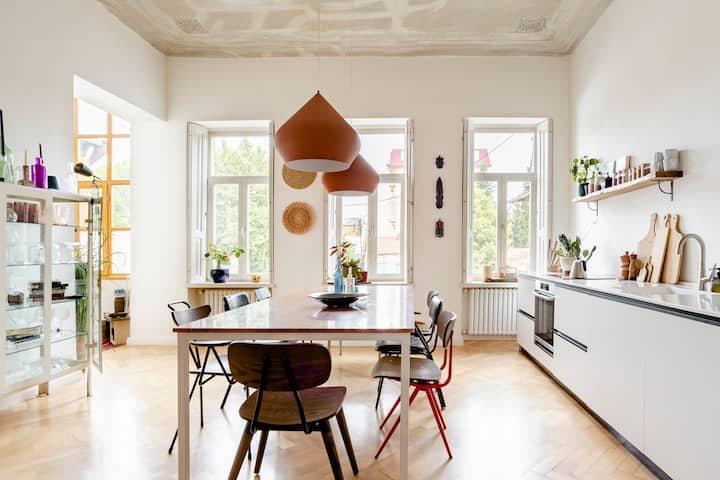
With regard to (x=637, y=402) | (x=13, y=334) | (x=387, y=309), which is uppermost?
(x=387, y=309)

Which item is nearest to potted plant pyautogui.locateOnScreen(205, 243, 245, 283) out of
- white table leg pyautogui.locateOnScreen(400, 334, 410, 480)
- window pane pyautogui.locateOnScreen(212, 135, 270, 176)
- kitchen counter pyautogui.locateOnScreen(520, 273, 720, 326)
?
window pane pyautogui.locateOnScreen(212, 135, 270, 176)

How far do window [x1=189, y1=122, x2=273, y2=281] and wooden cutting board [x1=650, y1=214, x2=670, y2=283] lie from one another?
428 centimetres

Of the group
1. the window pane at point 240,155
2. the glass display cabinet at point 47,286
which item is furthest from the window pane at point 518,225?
→ the glass display cabinet at point 47,286

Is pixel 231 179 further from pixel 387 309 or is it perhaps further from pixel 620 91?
pixel 620 91

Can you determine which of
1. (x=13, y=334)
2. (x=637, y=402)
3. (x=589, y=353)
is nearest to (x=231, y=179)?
(x=13, y=334)

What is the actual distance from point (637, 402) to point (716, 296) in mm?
754

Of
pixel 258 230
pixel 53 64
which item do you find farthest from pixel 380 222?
pixel 53 64

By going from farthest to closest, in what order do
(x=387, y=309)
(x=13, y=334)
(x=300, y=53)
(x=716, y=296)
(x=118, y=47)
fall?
(x=300, y=53) < (x=118, y=47) < (x=13, y=334) < (x=387, y=309) < (x=716, y=296)

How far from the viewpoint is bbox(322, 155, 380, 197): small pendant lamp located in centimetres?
327

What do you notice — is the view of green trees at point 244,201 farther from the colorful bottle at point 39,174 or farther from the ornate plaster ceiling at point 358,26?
the colorful bottle at point 39,174

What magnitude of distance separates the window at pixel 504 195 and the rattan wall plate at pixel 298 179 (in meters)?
2.15

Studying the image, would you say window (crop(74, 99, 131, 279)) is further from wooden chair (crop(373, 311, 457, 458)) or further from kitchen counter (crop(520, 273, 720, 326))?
kitchen counter (crop(520, 273, 720, 326))

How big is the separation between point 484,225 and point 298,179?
256 centimetres

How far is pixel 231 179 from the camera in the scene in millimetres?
5719
